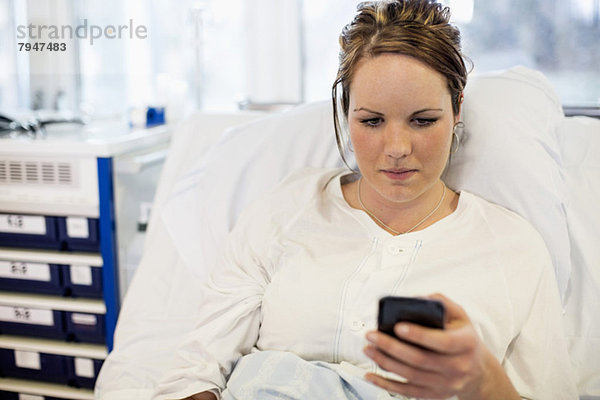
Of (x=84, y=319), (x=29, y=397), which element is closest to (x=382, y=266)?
(x=84, y=319)

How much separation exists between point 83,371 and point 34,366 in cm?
15

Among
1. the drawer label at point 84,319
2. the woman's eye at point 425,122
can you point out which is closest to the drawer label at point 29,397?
the drawer label at point 84,319

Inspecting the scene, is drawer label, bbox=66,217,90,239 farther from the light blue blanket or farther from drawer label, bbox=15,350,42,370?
the light blue blanket

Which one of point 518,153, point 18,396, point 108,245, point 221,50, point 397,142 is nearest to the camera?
point 397,142

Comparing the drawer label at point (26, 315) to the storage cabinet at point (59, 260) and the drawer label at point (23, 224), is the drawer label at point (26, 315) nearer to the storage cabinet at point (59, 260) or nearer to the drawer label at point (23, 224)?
the storage cabinet at point (59, 260)

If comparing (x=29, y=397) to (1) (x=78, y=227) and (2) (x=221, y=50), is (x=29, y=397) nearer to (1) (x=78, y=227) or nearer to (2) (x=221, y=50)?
(1) (x=78, y=227)

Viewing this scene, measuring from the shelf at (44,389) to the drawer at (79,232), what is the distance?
1.27 feet

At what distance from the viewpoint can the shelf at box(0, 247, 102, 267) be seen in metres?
1.61

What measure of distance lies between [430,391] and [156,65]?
1897 mm

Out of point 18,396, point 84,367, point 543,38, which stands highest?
point 543,38

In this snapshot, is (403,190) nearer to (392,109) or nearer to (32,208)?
(392,109)

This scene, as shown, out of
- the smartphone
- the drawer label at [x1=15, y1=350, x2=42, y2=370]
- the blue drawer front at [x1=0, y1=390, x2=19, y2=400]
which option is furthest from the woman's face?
the blue drawer front at [x1=0, y1=390, x2=19, y2=400]

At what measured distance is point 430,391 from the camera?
711mm

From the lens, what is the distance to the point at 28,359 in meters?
1.67
